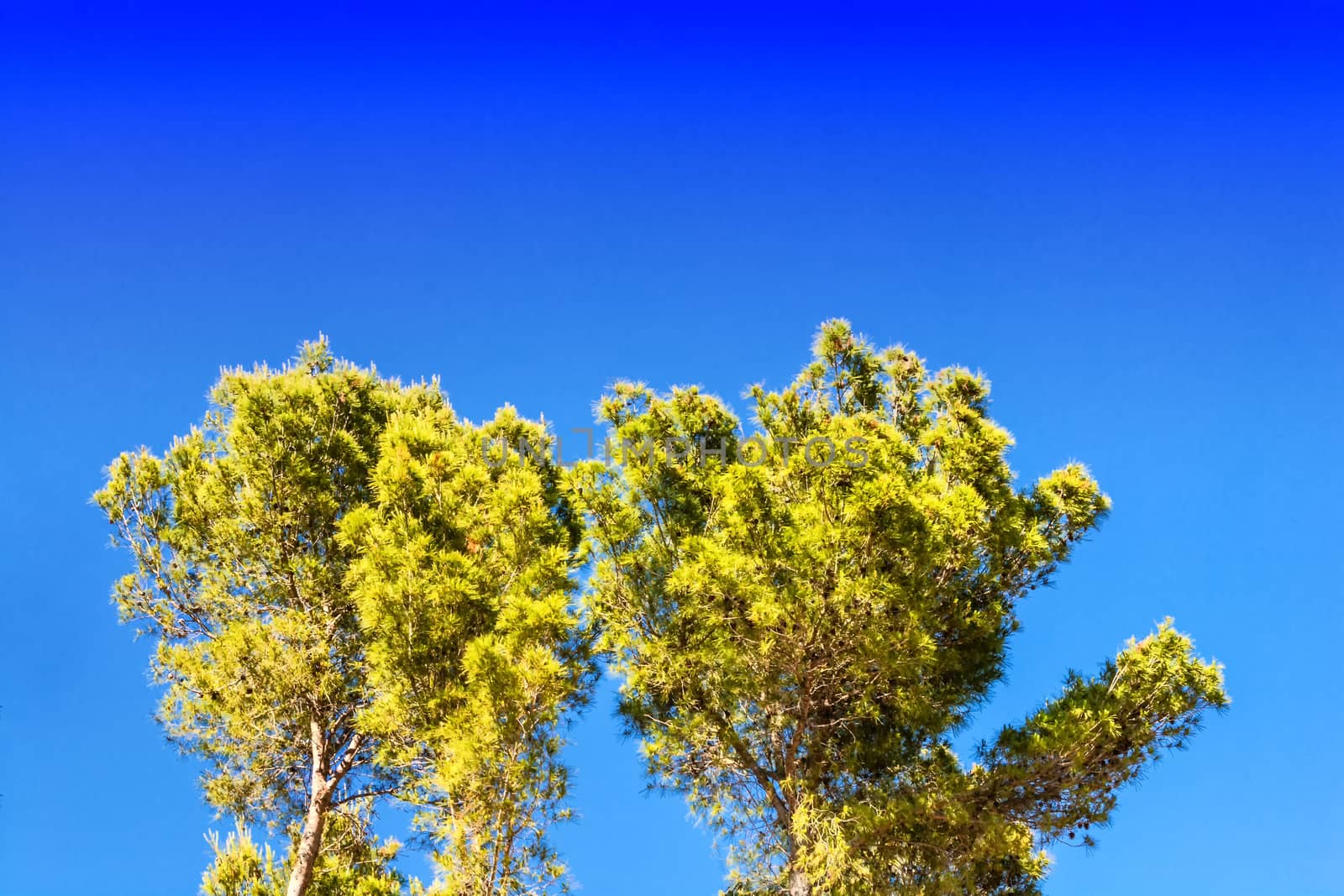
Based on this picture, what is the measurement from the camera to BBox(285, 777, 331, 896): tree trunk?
9.23 meters

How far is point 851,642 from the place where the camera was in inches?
326

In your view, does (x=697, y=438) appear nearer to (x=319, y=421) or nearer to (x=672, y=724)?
(x=672, y=724)

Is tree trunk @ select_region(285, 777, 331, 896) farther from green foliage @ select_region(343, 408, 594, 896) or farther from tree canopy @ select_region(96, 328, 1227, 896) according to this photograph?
green foliage @ select_region(343, 408, 594, 896)

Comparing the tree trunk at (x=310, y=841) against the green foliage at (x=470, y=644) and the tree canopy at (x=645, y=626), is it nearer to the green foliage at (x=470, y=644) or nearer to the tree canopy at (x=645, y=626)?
the tree canopy at (x=645, y=626)

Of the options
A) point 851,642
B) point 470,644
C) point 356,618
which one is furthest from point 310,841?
point 851,642

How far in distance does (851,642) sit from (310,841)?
576 cm

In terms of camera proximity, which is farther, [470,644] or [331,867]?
[331,867]

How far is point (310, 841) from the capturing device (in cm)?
952

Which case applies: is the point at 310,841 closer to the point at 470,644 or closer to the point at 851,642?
the point at 470,644

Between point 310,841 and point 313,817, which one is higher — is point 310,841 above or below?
below

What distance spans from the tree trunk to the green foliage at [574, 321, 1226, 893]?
10.9 ft

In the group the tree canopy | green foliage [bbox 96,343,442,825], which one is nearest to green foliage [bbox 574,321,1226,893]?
the tree canopy

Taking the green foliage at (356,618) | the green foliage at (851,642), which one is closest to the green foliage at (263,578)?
the green foliage at (356,618)

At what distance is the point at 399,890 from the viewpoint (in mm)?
9742
